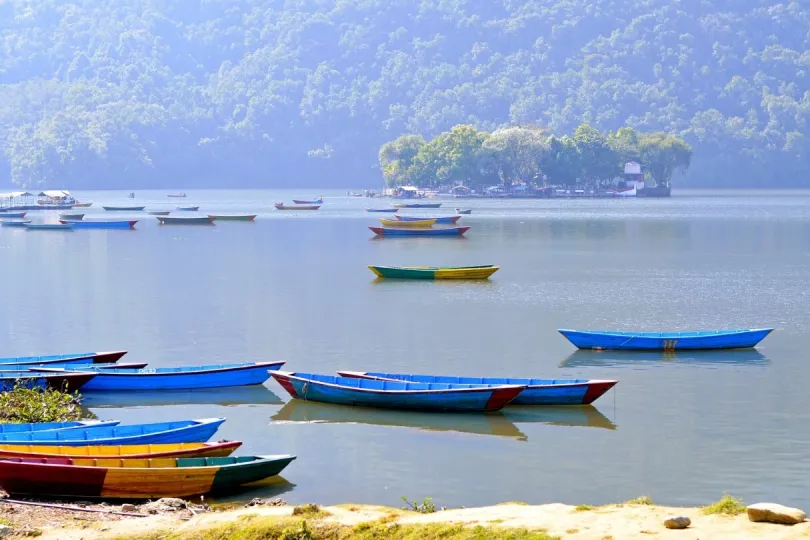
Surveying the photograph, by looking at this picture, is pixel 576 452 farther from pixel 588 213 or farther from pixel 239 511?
pixel 588 213

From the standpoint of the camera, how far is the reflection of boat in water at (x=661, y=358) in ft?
111

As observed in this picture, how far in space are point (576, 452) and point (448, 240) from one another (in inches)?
2716

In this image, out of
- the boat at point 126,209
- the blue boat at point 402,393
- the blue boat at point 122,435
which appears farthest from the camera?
the boat at point 126,209

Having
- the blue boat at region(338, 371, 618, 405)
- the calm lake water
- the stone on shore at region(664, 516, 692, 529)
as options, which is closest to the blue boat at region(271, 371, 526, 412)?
the calm lake water

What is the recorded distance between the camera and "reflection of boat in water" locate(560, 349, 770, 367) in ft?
111

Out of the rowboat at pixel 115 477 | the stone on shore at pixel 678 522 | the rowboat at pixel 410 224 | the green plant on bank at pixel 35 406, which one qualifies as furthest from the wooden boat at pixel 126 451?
the rowboat at pixel 410 224

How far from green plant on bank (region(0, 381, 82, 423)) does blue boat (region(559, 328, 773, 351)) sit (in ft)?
49.1

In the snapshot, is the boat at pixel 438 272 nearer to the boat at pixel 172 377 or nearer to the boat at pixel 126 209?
the boat at pixel 172 377

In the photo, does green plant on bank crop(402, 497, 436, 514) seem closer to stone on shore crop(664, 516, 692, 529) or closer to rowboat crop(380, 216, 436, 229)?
stone on shore crop(664, 516, 692, 529)

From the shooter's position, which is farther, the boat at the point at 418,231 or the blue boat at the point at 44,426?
the boat at the point at 418,231

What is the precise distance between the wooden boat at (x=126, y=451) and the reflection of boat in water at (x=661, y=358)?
15.9 meters

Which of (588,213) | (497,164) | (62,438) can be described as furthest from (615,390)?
(497,164)

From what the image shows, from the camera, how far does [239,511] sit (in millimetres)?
17578

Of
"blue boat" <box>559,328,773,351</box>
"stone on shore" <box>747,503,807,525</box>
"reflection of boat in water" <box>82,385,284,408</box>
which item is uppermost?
"stone on shore" <box>747,503,807,525</box>
